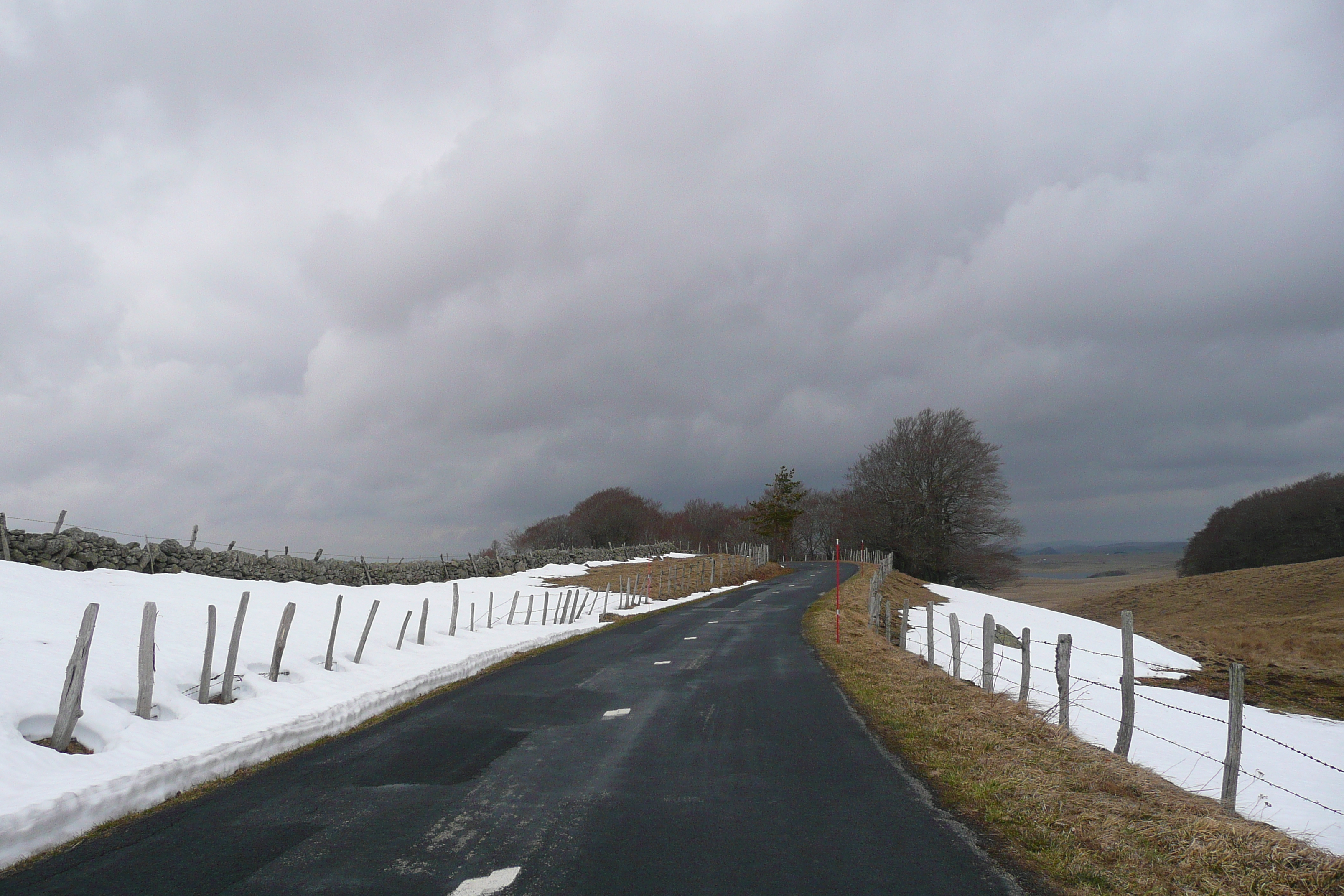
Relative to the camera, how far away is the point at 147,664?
923cm

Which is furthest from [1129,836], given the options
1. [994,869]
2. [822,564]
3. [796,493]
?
[796,493]

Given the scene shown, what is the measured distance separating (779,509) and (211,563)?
80299 millimetres

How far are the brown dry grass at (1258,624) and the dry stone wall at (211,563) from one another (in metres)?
27.9

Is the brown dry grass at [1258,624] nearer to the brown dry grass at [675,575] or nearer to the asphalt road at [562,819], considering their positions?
the asphalt road at [562,819]

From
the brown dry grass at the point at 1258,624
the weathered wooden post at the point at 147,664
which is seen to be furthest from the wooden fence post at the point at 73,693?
the brown dry grass at the point at 1258,624

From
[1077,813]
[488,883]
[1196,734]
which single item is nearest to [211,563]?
[488,883]

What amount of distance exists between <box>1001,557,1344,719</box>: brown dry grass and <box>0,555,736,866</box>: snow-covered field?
18.5 metres

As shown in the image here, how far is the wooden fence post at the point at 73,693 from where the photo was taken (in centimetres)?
773

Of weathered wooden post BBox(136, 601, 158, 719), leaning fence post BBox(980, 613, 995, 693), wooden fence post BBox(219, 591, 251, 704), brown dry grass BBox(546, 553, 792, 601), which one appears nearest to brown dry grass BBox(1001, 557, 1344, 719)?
leaning fence post BBox(980, 613, 995, 693)

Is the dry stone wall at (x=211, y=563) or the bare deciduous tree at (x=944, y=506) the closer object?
the dry stone wall at (x=211, y=563)

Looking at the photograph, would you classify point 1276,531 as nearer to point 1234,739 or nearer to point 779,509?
point 779,509

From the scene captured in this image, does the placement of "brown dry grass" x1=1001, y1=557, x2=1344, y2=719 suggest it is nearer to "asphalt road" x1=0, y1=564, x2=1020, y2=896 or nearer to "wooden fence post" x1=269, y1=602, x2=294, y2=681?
"asphalt road" x1=0, y1=564, x2=1020, y2=896

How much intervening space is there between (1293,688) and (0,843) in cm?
2944

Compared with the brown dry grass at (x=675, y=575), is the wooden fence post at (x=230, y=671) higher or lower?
higher
